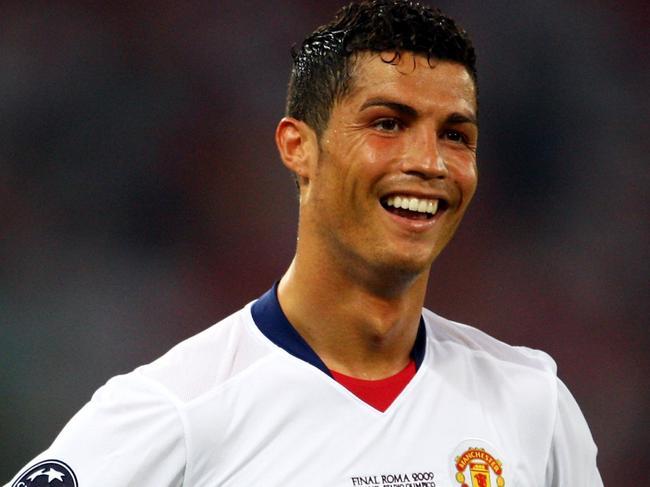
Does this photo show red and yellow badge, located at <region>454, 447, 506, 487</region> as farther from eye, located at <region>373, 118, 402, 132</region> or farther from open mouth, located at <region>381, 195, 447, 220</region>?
eye, located at <region>373, 118, 402, 132</region>

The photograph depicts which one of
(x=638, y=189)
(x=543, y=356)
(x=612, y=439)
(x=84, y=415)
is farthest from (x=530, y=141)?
(x=84, y=415)

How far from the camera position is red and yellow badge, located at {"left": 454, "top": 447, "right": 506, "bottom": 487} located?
208 centimetres

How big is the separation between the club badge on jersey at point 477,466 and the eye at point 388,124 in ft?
2.19

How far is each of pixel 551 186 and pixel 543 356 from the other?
2738mm

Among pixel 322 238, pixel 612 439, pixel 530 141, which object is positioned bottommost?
pixel 612 439

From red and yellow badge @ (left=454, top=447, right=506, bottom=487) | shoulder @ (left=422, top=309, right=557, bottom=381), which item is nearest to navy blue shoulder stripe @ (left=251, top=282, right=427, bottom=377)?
shoulder @ (left=422, top=309, right=557, bottom=381)

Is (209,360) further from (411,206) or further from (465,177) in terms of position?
(465,177)

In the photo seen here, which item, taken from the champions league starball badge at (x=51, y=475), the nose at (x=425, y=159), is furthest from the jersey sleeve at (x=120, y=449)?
the nose at (x=425, y=159)

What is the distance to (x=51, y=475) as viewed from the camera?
74.7 inches

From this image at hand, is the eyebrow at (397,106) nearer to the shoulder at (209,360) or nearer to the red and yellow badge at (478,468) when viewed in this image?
the shoulder at (209,360)

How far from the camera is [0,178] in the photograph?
4797 millimetres

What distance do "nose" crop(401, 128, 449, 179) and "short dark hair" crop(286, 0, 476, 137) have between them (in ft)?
0.58

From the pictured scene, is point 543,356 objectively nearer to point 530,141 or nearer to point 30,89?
point 530,141

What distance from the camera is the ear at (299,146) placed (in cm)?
217
